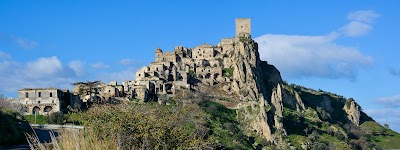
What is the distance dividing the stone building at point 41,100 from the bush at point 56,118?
485 centimetres

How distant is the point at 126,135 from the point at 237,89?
250ft

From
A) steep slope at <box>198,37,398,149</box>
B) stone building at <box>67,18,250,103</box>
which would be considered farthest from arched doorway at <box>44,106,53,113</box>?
steep slope at <box>198,37,398,149</box>

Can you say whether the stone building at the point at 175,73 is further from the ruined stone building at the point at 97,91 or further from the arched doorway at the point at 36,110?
the arched doorway at the point at 36,110

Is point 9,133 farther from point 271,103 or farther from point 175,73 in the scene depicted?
point 271,103

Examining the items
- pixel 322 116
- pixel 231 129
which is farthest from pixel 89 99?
pixel 322 116

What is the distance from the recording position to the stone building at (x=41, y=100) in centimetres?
7600

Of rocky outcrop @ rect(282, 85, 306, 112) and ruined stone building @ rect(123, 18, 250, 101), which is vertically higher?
ruined stone building @ rect(123, 18, 250, 101)

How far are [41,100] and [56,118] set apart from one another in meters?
9.17

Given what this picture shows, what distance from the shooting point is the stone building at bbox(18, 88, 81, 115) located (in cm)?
7600

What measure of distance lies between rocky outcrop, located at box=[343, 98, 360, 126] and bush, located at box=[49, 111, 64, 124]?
261ft

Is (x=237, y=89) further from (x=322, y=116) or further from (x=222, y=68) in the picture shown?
(x=322, y=116)

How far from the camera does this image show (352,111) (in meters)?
133

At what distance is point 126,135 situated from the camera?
26.9 metres

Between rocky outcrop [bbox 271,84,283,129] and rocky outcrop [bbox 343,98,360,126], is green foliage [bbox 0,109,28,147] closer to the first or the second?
rocky outcrop [bbox 271,84,283,129]
